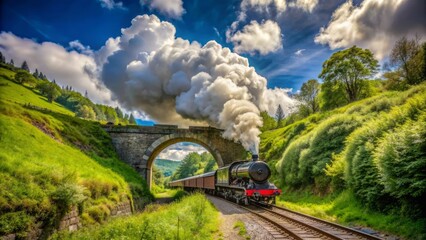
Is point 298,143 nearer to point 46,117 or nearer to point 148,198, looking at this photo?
point 148,198

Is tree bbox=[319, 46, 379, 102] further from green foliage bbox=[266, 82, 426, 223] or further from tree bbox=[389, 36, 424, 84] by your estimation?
green foliage bbox=[266, 82, 426, 223]

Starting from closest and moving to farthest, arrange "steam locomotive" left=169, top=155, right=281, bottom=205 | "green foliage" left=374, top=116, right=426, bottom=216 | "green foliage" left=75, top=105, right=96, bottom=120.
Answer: "green foliage" left=374, top=116, right=426, bottom=216 < "steam locomotive" left=169, top=155, right=281, bottom=205 < "green foliage" left=75, top=105, right=96, bottom=120

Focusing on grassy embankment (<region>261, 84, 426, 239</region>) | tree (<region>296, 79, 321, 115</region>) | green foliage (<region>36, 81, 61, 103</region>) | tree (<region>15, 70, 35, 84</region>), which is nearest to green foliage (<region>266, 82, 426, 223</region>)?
grassy embankment (<region>261, 84, 426, 239</region>)

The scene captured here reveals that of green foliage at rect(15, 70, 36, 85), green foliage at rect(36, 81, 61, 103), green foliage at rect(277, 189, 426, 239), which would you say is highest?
green foliage at rect(15, 70, 36, 85)

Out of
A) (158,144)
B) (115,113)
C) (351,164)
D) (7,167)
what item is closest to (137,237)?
(7,167)

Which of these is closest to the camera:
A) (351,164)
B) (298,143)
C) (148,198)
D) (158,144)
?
(351,164)

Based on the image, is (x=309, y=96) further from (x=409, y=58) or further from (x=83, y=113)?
(x=83, y=113)

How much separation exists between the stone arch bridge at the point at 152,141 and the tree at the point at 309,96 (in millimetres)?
28616

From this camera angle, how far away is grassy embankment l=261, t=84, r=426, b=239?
25.2 ft

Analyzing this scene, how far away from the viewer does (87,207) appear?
12172mm

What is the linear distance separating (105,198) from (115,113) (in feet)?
542

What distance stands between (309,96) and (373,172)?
4670 centimetres

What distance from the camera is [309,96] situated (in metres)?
54.5

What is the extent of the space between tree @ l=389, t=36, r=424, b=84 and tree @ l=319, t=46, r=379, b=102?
6.28 m
